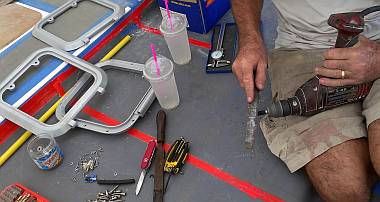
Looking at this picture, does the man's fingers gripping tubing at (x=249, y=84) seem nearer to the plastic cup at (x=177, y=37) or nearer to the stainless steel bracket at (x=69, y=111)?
the plastic cup at (x=177, y=37)

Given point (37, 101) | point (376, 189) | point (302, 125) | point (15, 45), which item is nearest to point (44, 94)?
point (37, 101)

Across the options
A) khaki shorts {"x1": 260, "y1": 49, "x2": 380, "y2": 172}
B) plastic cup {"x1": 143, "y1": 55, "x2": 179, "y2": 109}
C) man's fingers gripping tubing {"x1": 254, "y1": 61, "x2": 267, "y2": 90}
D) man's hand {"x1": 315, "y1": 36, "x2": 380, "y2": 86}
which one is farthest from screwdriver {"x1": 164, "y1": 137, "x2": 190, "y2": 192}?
man's hand {"x1": 315, "y1": 36, "x2": 380, "y2": 86}

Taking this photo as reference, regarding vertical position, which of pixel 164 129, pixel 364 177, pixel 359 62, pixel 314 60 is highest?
pixel 359 62

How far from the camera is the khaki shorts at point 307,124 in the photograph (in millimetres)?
1239

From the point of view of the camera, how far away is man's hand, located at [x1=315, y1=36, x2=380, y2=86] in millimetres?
1172

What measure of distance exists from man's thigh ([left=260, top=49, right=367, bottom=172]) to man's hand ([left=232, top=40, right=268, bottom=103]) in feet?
0.58

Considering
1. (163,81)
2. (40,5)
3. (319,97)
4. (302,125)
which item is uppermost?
(319,97)

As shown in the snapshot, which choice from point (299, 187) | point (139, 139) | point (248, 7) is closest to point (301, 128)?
point (299, 187)

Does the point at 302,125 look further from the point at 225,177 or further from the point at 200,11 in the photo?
the point at 200,11

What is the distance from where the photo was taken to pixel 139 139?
1.62m

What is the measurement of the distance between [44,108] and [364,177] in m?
1.35

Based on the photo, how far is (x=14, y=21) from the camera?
2.15 m

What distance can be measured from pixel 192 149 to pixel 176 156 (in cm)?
9

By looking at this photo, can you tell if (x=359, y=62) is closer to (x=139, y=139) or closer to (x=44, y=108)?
(x=139, y=139)
